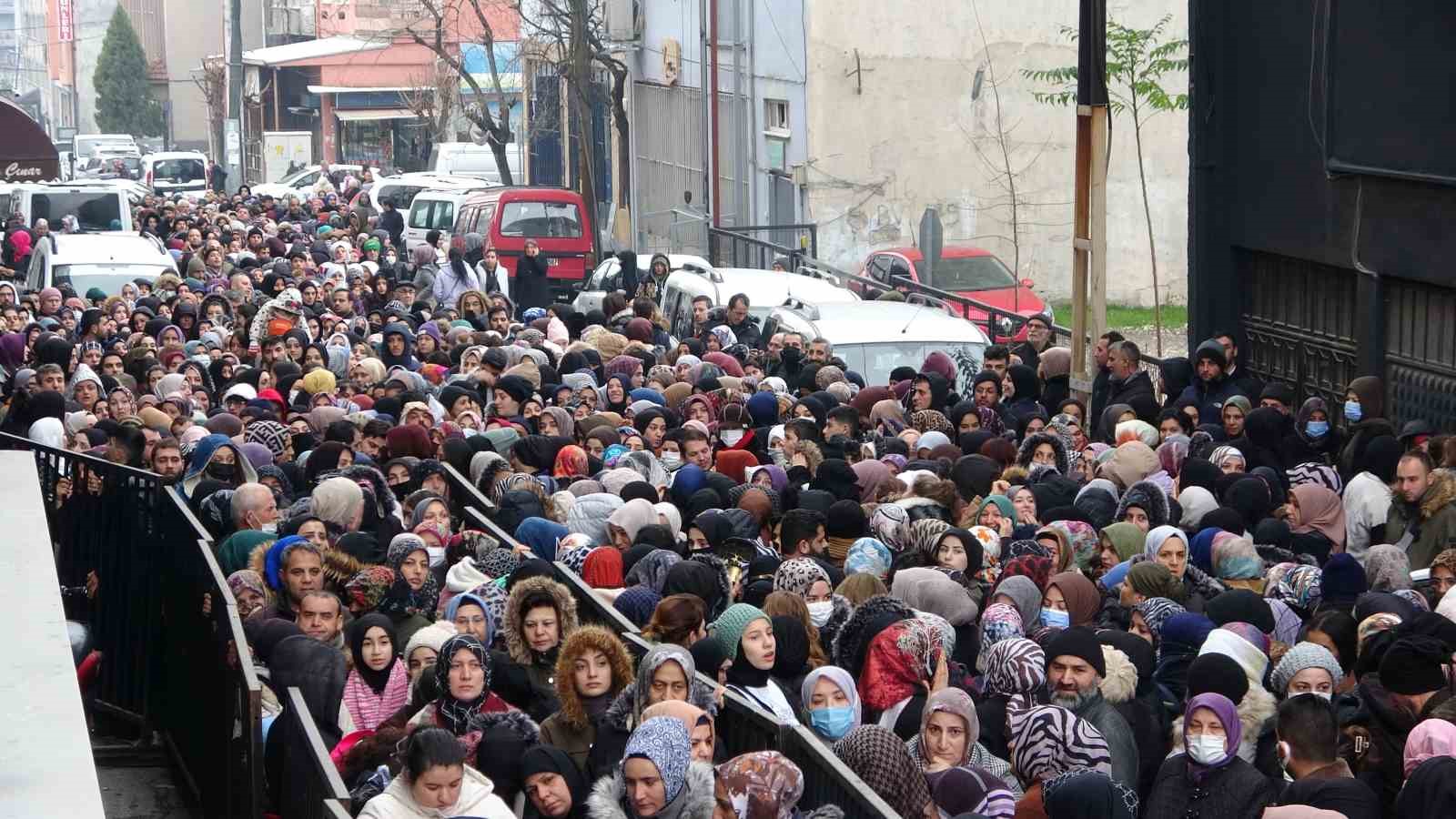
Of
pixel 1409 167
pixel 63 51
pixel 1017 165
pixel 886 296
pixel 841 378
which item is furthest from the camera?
pixel 63 51

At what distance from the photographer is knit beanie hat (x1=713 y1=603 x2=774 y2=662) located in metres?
7.36

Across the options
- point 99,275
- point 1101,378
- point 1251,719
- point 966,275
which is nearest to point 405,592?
A: point 1251,719

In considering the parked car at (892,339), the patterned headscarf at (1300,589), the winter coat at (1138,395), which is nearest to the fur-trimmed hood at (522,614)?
the patterned headscarf at (1300,589)

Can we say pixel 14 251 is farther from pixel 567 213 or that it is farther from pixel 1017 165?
pixel 1017 165

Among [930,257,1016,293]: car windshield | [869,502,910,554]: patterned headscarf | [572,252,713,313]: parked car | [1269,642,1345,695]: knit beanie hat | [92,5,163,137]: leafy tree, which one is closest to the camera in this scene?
[1269,642,1345,695]: knit beanie hat

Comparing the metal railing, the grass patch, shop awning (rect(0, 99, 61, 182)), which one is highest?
shop awning (rect(0, 99, 61, 182))

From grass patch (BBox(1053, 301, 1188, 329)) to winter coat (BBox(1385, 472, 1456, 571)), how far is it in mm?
19286

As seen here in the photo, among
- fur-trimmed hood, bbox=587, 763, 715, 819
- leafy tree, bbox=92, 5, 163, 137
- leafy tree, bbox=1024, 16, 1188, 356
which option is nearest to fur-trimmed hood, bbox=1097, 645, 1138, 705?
fur-trimmed hood, bbox=587, 763, 715, 819

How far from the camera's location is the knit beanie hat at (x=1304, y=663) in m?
7.30

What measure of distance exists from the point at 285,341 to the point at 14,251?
1552cm

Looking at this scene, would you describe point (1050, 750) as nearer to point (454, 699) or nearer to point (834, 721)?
point (834, 721)

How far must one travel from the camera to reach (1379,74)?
14.1 m

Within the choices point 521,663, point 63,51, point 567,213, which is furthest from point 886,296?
point 63,51

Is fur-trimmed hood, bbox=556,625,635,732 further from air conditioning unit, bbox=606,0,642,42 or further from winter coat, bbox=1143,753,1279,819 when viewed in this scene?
air conditioning unit, bbox=606,0,642,42
